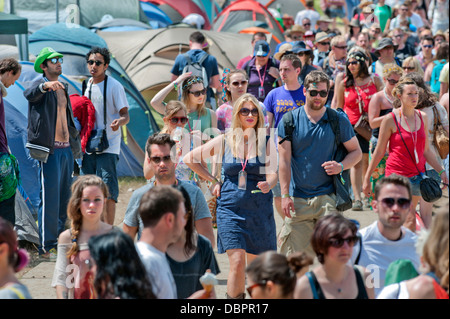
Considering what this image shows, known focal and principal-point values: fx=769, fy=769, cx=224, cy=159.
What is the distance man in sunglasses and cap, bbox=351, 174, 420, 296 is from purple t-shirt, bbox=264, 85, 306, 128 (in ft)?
11.0

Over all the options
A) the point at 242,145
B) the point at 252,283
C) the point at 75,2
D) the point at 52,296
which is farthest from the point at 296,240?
the point at 75,2

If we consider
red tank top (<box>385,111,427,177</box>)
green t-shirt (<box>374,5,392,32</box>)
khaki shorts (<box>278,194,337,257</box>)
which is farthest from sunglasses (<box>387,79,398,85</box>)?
green t-shirt (<box>374,5,392,32</box>)

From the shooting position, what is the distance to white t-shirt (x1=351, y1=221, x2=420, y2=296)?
4.59 m

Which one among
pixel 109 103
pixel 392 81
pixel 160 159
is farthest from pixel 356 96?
pixel 160 159

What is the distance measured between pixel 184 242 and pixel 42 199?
3619mm

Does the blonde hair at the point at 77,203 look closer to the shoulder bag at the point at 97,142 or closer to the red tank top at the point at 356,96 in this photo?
the shoulder bag at the point at 97,142

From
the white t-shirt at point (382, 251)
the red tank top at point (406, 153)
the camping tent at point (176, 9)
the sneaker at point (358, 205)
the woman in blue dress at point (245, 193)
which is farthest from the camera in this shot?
the camping tent at point (176, 9)

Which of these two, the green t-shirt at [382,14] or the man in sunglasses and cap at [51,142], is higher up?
the green t-shirt at [382,14]

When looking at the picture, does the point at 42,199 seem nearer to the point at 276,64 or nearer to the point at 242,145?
the point at 242,145

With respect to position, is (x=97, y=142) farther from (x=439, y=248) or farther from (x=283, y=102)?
(x=439, y=248)

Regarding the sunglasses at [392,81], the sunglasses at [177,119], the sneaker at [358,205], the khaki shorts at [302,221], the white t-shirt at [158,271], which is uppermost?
the sunglasses at [392,81]

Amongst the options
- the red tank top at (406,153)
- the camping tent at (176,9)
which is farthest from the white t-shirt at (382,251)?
the camping tent at (176,9)

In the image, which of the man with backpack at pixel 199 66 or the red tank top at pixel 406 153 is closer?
the red tank top at pixel 406 153

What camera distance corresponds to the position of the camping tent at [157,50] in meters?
13.7
